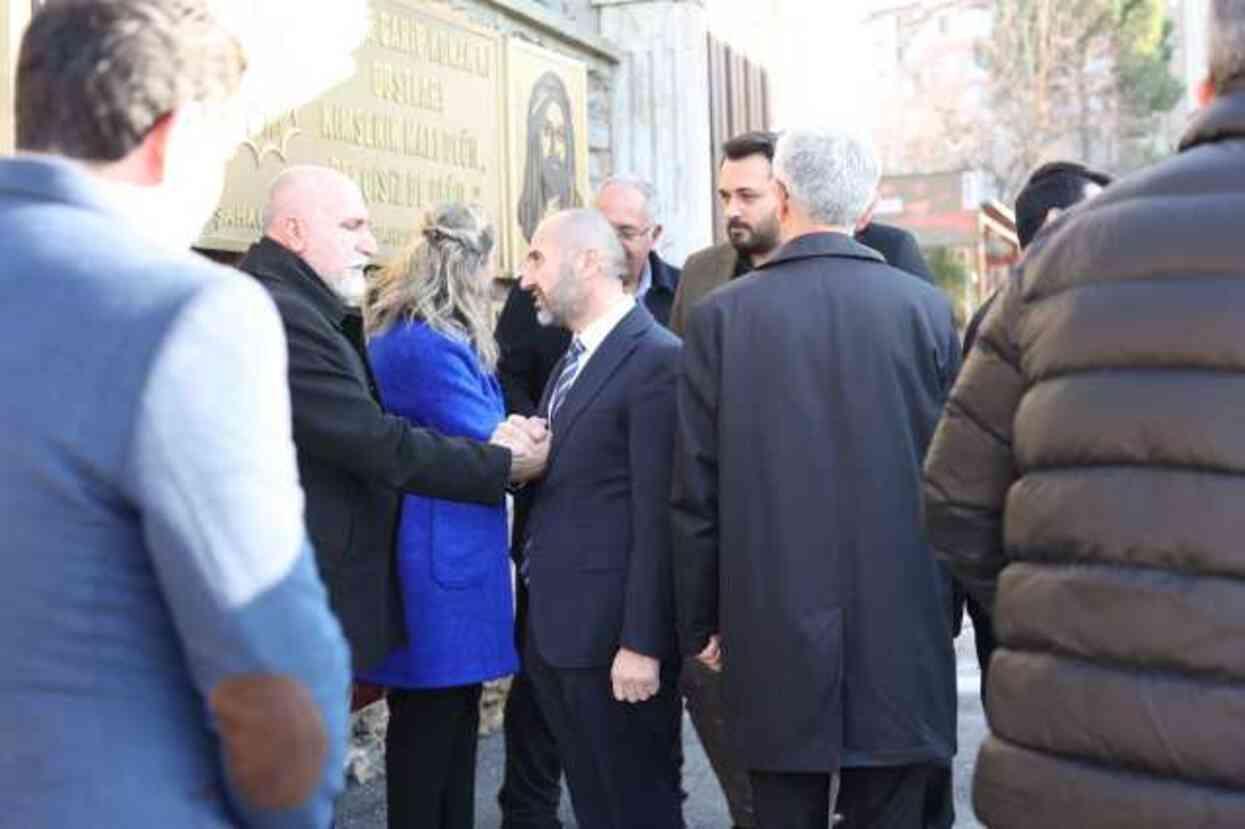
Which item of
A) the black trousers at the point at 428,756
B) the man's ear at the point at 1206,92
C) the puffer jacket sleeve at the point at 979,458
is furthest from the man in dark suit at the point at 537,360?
the man's ear at the point at 1206,92

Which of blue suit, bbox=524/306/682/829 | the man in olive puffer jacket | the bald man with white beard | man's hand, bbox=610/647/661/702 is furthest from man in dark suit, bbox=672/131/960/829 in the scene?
the man in olive puffer jacket

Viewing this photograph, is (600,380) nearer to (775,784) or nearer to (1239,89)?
(775,784)

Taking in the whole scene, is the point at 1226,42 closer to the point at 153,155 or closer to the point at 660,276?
the point at 153,155

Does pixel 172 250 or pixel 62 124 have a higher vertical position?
pixel 62 124

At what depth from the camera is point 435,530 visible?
4715 millimetres

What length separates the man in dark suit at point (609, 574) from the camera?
4266 millimetres

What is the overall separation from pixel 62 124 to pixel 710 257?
4.08 meters

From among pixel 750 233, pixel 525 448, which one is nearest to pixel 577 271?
pixel 525 448

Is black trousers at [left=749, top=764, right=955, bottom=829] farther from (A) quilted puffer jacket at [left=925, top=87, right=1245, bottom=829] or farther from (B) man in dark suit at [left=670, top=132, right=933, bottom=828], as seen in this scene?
(B) man in dark suit at [left=670, top=132, right=933, bottom=828]

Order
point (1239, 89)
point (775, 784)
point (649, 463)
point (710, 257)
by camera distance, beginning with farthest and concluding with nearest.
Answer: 1. point (710, 257)
2. point (649, 463)
3. point (775, 784)
4. point (1239, 89)

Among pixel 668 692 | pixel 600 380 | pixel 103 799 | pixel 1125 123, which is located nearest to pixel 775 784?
pixel 668 692

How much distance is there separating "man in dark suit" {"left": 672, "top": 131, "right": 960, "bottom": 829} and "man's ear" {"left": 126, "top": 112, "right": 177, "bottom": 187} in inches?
81.6

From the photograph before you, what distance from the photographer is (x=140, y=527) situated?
A: 1.89 meters

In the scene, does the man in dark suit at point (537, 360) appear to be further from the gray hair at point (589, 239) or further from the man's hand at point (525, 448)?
the man's hand at point (525, 448)
